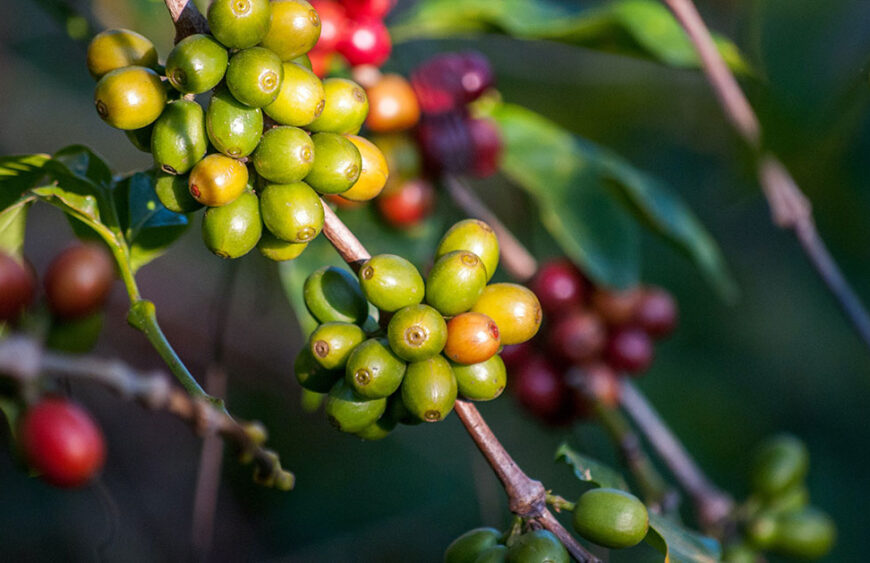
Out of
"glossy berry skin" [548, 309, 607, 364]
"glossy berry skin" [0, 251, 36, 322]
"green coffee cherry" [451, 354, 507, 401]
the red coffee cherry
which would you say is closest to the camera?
"glossy berry skin" [0, 251, 36, 322]

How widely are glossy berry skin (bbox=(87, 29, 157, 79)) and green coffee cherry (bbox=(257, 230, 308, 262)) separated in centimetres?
32

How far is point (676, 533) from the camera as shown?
1.54 metres

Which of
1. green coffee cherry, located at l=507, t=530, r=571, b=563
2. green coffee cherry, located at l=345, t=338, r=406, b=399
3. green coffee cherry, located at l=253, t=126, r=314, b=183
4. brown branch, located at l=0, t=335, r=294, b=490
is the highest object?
green coffee cherry, located at l=253, t=126, r=314, b=183

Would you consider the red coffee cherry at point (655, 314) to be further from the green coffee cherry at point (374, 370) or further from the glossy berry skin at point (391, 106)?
the green coffee cherry at point (374, 370)

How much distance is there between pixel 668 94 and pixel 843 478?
2.56m

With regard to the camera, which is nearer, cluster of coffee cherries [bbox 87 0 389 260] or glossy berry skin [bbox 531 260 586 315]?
cluster of coffee cherries [bbox 87 0 389 260]

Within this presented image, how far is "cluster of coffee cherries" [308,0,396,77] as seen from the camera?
7.59ft

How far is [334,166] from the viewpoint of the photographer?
1.21 meters

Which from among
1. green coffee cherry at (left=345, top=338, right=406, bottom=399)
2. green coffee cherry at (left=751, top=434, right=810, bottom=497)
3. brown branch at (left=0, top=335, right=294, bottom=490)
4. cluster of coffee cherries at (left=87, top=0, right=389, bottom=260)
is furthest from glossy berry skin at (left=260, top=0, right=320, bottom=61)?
green coffee cherry at (left=751, top=434, right=810, bottom=497)

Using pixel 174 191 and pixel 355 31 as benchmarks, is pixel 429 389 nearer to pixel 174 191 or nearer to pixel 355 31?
pixel 174 191

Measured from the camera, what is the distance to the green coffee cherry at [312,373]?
1.29 metres

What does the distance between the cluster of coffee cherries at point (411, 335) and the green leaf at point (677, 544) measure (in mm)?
419

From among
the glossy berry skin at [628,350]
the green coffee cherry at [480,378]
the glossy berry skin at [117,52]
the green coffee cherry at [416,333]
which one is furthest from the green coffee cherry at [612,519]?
the glossy berry skin at [628,350]

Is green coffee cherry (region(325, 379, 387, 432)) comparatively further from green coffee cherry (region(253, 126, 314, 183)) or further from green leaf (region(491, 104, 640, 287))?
green leaf (region(491, 104, 640, 287))
